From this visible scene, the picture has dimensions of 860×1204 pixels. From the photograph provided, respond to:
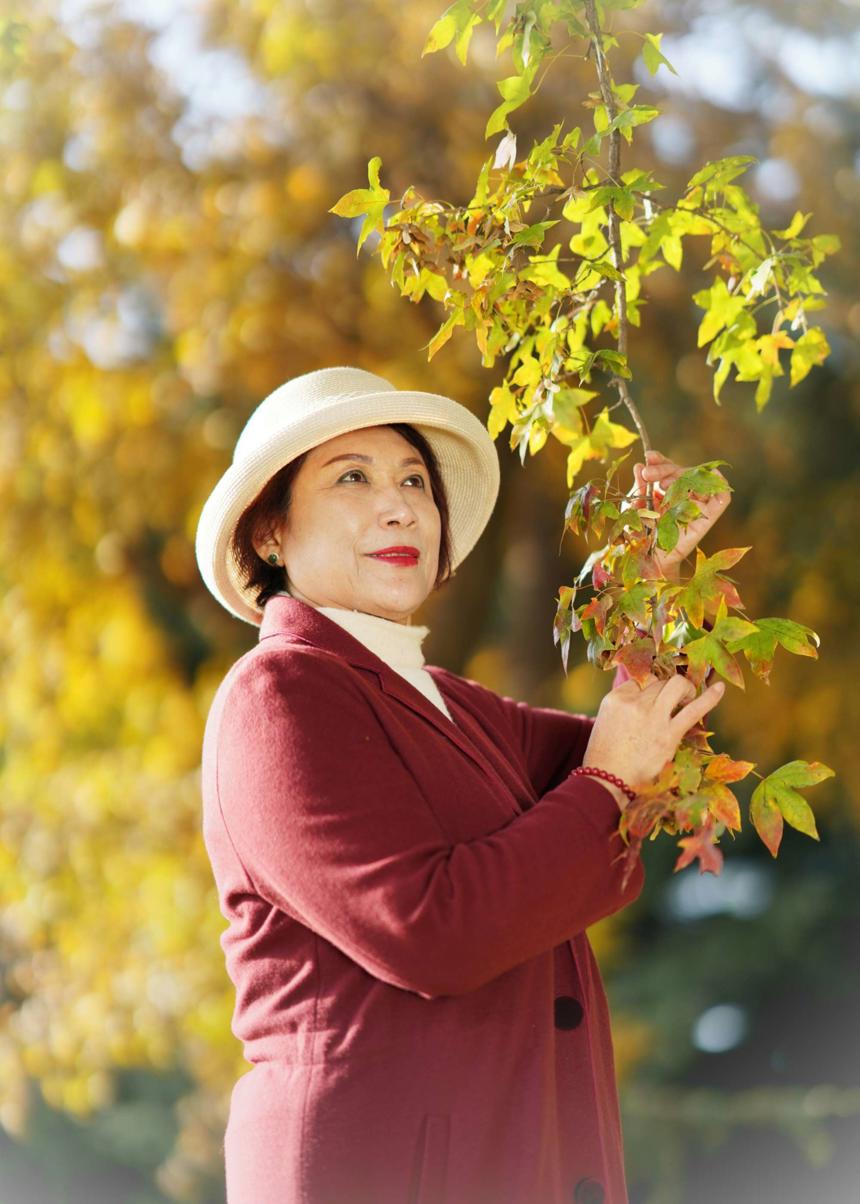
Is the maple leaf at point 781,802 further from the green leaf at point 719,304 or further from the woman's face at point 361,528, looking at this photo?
the green leaf at point 719,304

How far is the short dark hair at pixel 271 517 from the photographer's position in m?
1.53

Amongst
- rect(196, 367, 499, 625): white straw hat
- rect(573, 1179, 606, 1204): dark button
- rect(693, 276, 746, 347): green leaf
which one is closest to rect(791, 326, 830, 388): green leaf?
rect(693, 276, 746, 347): green leaf

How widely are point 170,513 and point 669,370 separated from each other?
4.35ft

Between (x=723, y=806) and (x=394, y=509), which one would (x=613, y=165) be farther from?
(x=723, y=806)

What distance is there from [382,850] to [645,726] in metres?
0.27

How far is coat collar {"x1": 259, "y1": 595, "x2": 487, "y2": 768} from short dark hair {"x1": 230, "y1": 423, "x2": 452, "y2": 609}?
0.47 ft

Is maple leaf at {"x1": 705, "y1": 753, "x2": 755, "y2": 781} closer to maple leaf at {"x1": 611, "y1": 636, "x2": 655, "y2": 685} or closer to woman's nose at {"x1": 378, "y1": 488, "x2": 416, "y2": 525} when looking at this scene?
maple leaf at {"x1": 611, "y1": 636, "x2": 655, "y2": 685}

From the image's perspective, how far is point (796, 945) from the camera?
157 inches

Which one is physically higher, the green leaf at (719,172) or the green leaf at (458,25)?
the green leaf at (458,25)

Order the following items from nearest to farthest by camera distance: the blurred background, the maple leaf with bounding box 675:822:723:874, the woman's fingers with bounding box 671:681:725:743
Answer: the maple leaf with bounding box 675:822:723:874
the woman's fingers with bounding box 671:681:725:743
the blurred background

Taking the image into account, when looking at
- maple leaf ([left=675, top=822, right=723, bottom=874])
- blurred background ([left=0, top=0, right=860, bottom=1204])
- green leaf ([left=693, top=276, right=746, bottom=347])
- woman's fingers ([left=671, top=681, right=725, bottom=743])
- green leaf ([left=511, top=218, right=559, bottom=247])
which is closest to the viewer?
maple leaf ([left=675, top=822, right=723, bottom=874])

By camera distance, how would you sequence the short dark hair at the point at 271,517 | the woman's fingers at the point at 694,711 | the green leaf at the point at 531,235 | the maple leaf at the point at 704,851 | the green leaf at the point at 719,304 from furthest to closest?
the green leaf at the point at 719,304
the short dark hair at the point at 271,517
the green leaf at the point at 531,235
the woman's fingers at the point at 694,711
the maple leaf at the point at 704,851

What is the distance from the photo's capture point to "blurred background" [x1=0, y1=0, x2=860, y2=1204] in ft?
11.6

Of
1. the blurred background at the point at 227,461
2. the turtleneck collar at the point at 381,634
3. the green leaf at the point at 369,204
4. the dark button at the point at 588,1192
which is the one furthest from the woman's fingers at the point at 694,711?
the blurred background at the point at 227,461
